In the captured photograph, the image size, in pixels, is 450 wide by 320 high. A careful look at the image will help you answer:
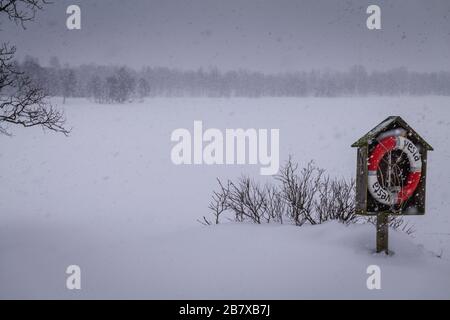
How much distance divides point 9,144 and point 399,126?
33433mm

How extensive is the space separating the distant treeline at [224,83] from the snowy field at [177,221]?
14.1 meters

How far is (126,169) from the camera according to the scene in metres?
27.3

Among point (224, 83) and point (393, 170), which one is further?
point (224, 83)

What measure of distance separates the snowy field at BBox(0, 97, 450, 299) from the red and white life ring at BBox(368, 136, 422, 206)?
576 millimetres

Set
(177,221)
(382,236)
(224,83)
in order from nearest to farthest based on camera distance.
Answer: (382,236)
(177,221)
(224,83)

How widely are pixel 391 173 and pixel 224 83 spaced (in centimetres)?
7392

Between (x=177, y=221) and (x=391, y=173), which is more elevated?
(x=391, y=173)

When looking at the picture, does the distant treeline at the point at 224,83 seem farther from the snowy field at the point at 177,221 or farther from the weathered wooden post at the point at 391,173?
the weathered wooden post at the point at 391,173

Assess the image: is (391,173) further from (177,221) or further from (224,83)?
(224,83)

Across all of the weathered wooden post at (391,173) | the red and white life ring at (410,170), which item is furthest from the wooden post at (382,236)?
the red and white life ring at (410,170)

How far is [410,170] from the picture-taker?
14.8ft

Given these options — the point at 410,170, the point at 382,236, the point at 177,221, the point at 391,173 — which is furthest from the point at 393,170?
the point at 177,221

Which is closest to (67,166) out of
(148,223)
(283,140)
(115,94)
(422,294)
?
(148,223)
